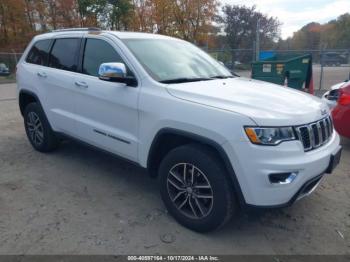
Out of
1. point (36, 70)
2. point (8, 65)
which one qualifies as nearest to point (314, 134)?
point (36, 70)

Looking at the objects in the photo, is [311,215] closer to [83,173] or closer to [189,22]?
[83,173]

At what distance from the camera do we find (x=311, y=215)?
11.5 ft

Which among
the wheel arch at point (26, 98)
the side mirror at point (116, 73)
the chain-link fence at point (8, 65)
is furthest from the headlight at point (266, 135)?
the chain-link fence at point (8, 65)

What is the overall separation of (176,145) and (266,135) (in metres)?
0.98

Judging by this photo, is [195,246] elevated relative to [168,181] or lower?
lower

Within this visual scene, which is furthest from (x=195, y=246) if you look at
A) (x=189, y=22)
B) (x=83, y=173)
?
(x=189, y=22)

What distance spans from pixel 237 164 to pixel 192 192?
0.62 meters

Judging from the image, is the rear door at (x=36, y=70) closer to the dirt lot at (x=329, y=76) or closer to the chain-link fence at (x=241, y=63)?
the dirt lot at (x=329, y=76)

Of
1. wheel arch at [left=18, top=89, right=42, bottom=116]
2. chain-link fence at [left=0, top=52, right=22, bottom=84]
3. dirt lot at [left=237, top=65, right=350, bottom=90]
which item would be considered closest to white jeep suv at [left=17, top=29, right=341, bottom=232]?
wheel arch at [left=18, top=89, right=42, bottom=116]

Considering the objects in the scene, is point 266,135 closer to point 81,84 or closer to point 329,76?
point 81,84

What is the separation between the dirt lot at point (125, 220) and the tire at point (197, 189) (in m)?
0.16

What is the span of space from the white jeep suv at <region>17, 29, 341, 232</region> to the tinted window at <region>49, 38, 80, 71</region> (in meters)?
0.02

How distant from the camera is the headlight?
2629mm

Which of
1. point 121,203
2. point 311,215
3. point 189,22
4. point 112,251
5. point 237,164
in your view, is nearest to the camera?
point 237,164
